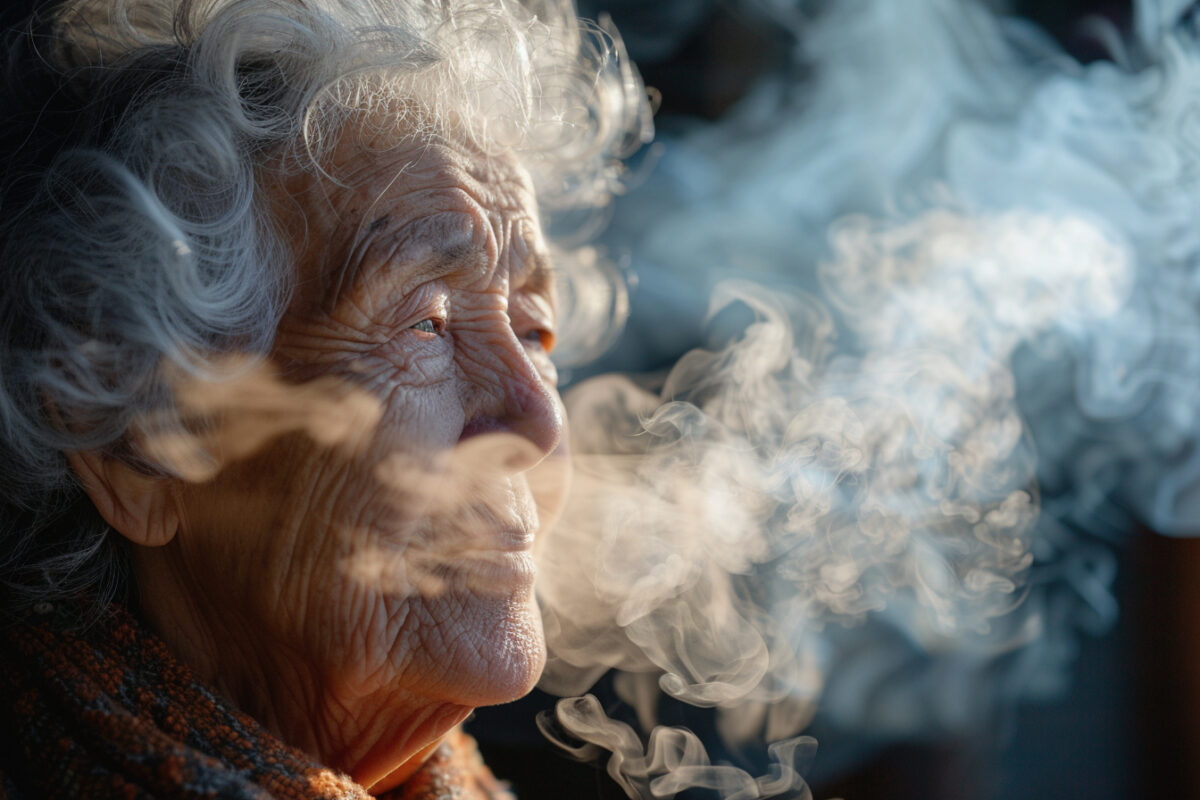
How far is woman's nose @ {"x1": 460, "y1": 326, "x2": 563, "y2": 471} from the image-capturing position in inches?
44.8

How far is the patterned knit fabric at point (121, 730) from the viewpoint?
84cm

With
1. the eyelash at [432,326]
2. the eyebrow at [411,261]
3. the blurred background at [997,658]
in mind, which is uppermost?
the eyebrow at [411,261]

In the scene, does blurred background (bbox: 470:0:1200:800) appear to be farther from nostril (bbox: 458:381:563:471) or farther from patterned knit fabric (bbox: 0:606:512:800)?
patterned knit fabric (bbox: 0:606:512:800)

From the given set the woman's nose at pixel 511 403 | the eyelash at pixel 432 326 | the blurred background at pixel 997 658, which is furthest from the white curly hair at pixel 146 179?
the blurred background at pixel 997 658

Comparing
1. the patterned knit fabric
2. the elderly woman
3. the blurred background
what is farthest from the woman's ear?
→ the blurred background

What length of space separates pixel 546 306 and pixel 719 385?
646 mm

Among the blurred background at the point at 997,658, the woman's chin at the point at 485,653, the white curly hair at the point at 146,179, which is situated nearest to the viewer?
the white curly hair at the point at 146,179

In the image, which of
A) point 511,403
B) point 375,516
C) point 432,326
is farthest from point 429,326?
point 375,516

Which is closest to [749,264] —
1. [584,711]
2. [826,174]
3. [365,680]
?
[826,174]

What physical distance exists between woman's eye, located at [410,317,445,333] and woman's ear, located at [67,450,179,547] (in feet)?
1.26

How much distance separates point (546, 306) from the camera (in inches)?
53.2

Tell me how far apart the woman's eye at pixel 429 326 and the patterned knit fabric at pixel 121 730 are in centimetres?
53

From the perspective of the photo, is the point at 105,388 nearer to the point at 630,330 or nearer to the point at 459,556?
the point at 459,556

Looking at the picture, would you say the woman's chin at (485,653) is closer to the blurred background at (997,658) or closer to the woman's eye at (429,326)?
the woman's eye at (429,326)
